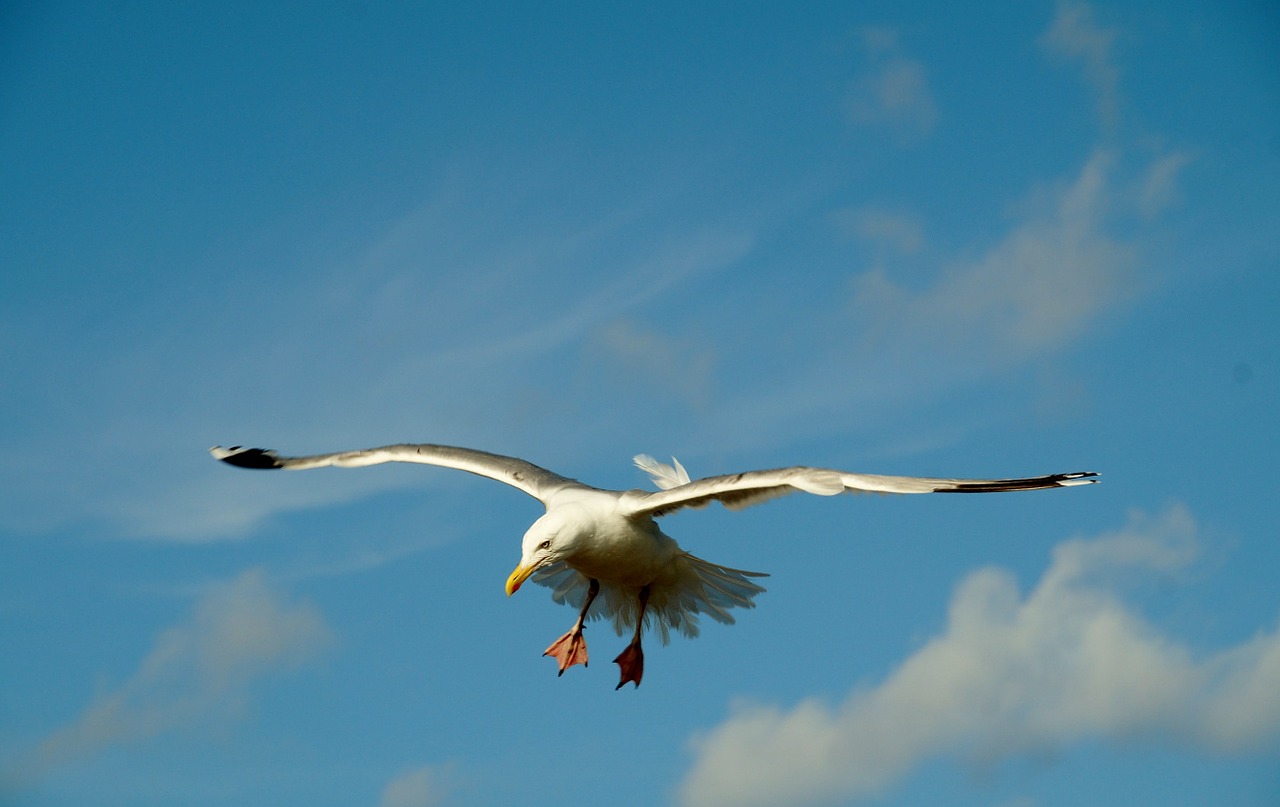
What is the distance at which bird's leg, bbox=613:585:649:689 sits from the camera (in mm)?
16734

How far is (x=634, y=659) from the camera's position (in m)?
16.8

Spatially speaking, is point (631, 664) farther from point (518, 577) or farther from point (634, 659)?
point (518, 577)

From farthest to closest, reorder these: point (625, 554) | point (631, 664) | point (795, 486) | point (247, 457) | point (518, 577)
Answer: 1. point (247, 457)
2. point (631, 664)
3. point (625, 554)
4. point (518, 577)
5. point (795, 486)

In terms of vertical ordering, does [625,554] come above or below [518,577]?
above

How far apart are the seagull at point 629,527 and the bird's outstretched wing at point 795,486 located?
10 millimetres

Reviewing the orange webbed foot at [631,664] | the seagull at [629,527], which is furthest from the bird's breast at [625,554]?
the orange webbed foot at [631,664]

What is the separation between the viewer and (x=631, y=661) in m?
16.8

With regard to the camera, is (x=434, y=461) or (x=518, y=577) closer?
(x=518, y=577)

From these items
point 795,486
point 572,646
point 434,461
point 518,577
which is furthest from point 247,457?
point 795,486

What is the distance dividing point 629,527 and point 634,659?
7.77 ft

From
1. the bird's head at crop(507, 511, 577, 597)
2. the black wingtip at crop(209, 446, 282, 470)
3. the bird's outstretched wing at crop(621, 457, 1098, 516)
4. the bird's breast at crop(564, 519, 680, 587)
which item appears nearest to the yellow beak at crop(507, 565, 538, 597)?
the bird's head at crop(507, 511, 577, 597)

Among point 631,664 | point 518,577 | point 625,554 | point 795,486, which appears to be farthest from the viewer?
point 631,664

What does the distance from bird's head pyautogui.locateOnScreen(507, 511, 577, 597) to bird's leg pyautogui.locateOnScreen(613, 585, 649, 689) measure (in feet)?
7.43

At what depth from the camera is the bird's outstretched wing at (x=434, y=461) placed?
16.5m
